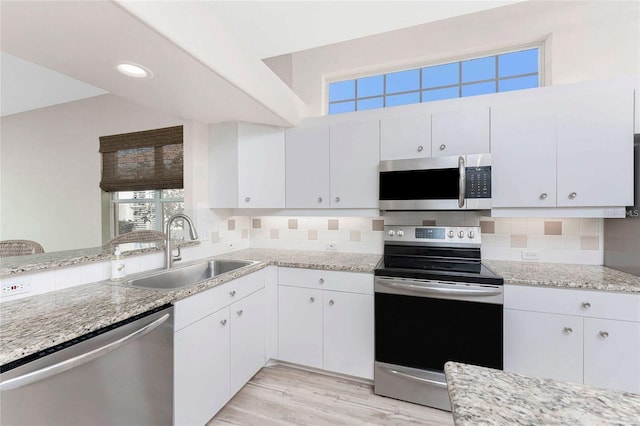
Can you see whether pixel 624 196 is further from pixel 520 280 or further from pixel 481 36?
pixel 481 36

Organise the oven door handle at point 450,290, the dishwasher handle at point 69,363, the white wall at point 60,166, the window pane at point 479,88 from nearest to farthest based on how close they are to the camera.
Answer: the dishwasher handle at point 69,363
the oven door handle at point 450,290
the window pane at point 479,88
the white wall at point 60,166

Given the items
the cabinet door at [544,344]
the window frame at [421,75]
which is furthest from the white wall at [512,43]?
the cabinet door at [544,344]

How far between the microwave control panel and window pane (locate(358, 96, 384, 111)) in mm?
1279

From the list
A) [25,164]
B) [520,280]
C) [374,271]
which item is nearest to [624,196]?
[520,280]

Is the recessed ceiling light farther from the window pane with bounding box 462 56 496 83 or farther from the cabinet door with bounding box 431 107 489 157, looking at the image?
the window pane with bounding box 462 56 496 83

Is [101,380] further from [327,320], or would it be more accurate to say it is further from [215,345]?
[327,320]

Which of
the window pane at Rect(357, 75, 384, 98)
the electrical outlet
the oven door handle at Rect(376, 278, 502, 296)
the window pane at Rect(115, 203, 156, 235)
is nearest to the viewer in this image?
the electrical outlet

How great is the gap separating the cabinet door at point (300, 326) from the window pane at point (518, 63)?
252 cm

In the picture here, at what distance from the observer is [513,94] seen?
1.96 metres

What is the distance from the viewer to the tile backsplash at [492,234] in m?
2.10

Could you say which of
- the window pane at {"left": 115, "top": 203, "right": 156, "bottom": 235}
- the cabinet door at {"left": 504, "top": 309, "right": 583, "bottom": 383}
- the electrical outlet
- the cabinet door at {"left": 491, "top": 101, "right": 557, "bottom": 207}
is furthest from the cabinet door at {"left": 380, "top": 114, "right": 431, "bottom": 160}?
the window pane at {"left": 115, "top": 203, "right": 156, "bottom": 235}

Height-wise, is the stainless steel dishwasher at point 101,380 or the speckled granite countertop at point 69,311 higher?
the speckled granite countertop at point 69,311

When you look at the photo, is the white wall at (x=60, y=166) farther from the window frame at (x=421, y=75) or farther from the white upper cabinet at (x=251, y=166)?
the window frame at (x=421, y=75)

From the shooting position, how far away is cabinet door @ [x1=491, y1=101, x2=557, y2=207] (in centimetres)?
187
